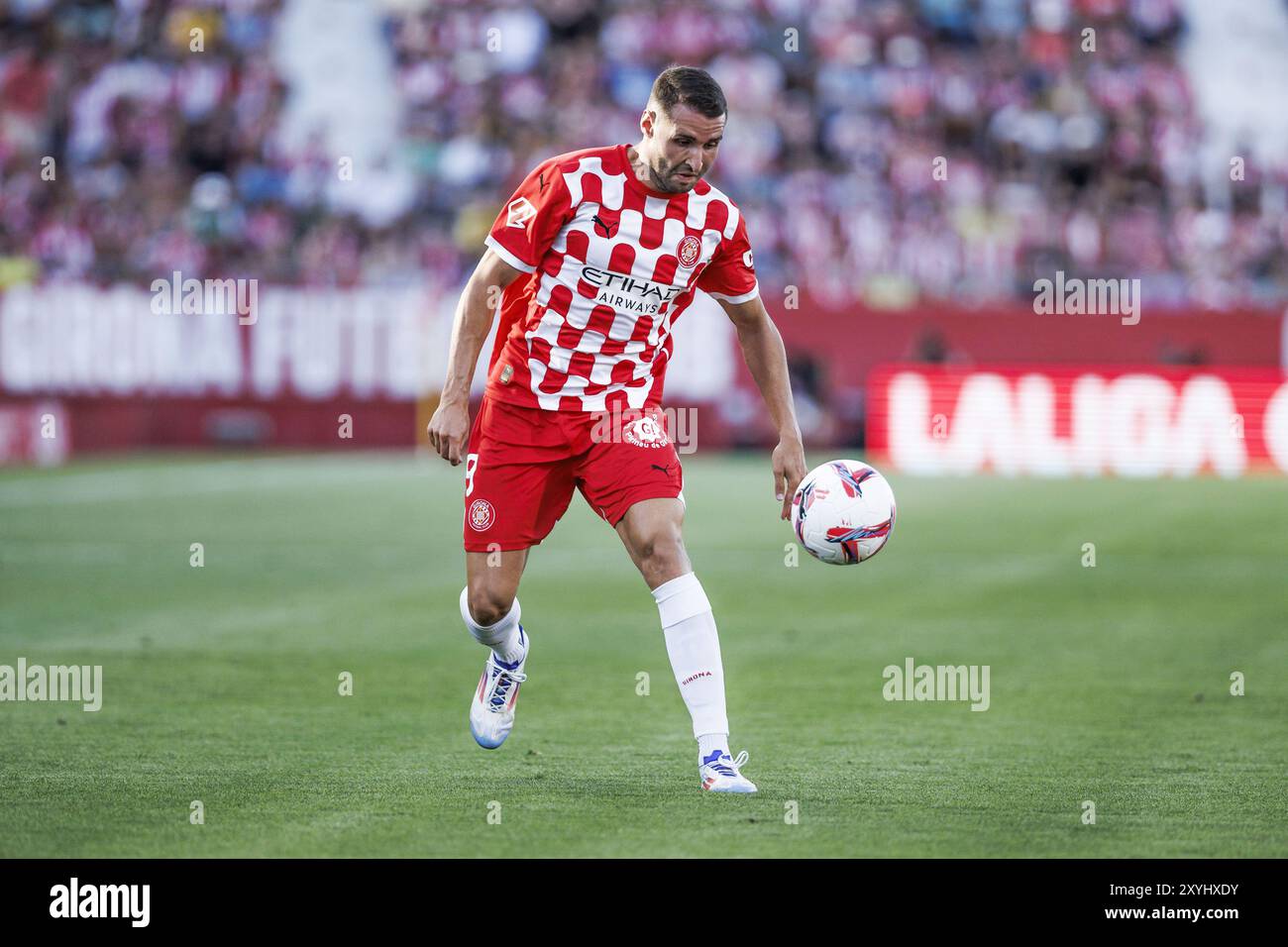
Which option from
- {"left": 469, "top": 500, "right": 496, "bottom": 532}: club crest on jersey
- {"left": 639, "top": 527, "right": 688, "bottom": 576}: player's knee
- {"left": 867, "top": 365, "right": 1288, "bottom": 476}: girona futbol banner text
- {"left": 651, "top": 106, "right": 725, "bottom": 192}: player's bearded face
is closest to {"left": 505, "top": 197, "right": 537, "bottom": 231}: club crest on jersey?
{"left": 651, "top": 106, "right": 725, "bottom": 192}: player's bearded face

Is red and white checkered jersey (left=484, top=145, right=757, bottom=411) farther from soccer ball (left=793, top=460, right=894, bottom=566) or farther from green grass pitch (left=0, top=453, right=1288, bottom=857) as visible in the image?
green grass pitch (left=0, top=453, right=1288, bottom=857)

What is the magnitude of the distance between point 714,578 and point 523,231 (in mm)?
6793

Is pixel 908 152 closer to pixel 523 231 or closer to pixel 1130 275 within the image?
pixel 1130 275

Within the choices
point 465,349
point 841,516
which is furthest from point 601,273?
point 841,516

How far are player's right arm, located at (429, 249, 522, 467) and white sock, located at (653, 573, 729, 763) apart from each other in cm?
86

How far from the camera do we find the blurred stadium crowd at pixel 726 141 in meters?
25.1

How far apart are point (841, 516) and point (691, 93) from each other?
1.58 m

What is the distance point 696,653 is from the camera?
623 cm

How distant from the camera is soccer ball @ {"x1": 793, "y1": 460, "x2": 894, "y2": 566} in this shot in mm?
6562

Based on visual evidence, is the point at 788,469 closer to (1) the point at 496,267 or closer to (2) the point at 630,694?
(1) the point at 496,267

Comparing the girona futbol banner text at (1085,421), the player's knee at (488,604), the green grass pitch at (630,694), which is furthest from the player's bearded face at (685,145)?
the girona futbol banner text at (1085,421)

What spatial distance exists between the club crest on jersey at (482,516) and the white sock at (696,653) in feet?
2.19
